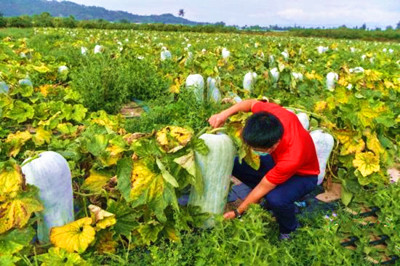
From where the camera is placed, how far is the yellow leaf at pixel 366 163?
3387 mm

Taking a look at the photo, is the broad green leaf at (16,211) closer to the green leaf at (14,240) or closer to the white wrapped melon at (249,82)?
the green leaf at (14,240)

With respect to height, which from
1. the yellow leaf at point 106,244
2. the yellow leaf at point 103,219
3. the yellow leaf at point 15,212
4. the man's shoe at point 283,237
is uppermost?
the yellow leaf at point 15,212

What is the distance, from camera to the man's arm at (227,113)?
3.05 m

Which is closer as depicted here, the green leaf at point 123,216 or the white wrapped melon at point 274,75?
the green leaf at point 123,216

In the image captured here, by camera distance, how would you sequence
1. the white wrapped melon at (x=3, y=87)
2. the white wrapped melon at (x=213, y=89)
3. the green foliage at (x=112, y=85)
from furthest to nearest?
the green foliage at (x=112, y=85) < the white wrapped melon at (x=213, y=89) < the white wrapped melon at (x=3, y=87)

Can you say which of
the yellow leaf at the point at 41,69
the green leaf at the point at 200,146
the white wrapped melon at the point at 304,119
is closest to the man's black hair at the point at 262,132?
the green leaf at the point at 200,146

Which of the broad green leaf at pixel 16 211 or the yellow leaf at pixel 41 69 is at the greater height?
the yellow leaf at pixel 41 69

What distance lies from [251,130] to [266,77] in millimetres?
3464

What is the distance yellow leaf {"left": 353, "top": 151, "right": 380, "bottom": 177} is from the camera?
11.1ft

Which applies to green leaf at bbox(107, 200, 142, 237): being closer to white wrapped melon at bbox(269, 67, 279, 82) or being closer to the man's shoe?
the man's shoe

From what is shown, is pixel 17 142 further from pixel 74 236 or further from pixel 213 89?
pixel 213 89

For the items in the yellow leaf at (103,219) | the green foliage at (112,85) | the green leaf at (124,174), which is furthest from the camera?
the green foliage at (112,85)

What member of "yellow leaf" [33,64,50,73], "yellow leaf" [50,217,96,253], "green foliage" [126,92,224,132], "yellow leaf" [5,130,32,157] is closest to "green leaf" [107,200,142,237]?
"yellow leaf" [50,217,96,253]

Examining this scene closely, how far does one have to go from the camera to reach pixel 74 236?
2270mm
